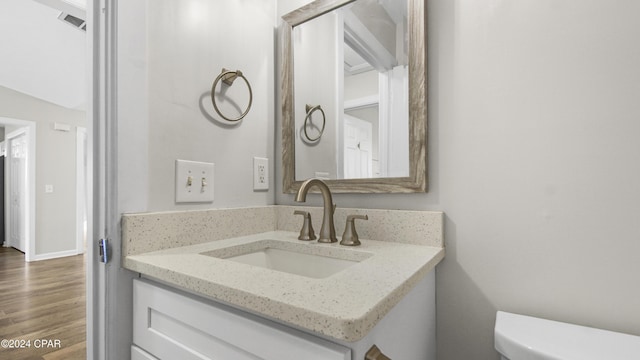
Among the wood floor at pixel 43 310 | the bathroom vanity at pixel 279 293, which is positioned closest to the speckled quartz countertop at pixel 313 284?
the bathroom vanity at pixel 279 293

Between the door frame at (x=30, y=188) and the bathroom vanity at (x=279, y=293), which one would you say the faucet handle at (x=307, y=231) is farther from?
the door frame at (x=30, y=188)

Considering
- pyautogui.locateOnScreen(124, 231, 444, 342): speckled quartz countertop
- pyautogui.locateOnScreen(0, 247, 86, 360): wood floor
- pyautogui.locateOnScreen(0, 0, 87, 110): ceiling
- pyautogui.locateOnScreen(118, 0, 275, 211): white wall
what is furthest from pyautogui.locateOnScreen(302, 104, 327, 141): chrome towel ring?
pyautogui.locateOnScreen(0, 247, 86, 360): wood floor

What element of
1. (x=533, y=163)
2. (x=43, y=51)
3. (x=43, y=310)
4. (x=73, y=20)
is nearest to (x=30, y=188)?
(x=43, y=51)

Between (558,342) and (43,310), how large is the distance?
3176 millimetres

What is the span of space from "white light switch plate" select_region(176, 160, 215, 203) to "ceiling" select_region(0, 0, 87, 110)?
5.52ft

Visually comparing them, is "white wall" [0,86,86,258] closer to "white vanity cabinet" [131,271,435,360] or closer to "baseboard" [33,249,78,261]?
"baseboard" [33,249,78,261]

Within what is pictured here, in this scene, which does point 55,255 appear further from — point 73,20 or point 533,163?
point 533,163

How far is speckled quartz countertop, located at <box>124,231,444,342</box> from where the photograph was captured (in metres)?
0.42

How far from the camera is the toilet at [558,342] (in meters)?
0.56

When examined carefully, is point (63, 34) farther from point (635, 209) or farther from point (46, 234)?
point (635, 209)

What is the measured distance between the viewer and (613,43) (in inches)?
26.5

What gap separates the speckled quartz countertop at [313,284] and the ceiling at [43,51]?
79.5 inches

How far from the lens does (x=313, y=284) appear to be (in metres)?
0.53

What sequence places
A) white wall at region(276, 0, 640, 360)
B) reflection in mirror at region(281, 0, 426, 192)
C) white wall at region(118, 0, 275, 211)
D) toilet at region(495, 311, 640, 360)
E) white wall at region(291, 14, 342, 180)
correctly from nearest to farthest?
toilet at region(495, 311, 640, 360), white wall at region(276, 0, 640, 360), white wall at region(118, 0, 275, 211), reflection in mirror at region(281, 0, 426, 192), white wall at region(291, 14, 342, 180)
